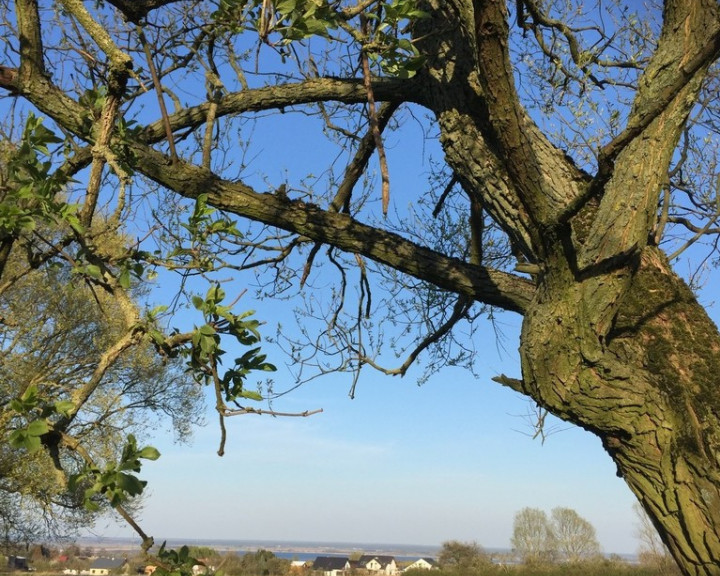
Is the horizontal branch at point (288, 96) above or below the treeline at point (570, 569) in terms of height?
above

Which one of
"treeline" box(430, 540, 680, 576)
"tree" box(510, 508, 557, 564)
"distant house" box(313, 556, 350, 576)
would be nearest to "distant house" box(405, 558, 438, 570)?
"treeline" box(430, 540, 680, 576)

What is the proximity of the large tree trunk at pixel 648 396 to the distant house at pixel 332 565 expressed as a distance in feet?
85.3

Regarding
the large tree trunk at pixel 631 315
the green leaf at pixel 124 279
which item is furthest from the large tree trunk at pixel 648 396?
the green leaf at pixel 124 279

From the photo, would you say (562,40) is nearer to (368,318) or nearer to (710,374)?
(368,318)

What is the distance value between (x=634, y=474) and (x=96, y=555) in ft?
108

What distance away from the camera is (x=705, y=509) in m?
2.96

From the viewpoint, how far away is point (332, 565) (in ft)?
102

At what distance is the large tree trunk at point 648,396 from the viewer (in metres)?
3.02

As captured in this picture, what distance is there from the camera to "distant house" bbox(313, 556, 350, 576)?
1102 inches

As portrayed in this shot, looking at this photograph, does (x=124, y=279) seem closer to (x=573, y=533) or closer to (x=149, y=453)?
(x=149, y=453)

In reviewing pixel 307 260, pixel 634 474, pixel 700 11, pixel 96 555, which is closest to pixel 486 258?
pixel 307 260

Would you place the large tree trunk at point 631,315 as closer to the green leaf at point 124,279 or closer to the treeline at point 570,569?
the green leaf at point 124,279

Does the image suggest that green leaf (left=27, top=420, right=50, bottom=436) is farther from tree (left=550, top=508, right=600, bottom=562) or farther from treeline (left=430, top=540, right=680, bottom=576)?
tree (left=550, top=508, right=600, bottom=562)

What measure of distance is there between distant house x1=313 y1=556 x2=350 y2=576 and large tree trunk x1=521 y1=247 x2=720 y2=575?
85.3 ft
